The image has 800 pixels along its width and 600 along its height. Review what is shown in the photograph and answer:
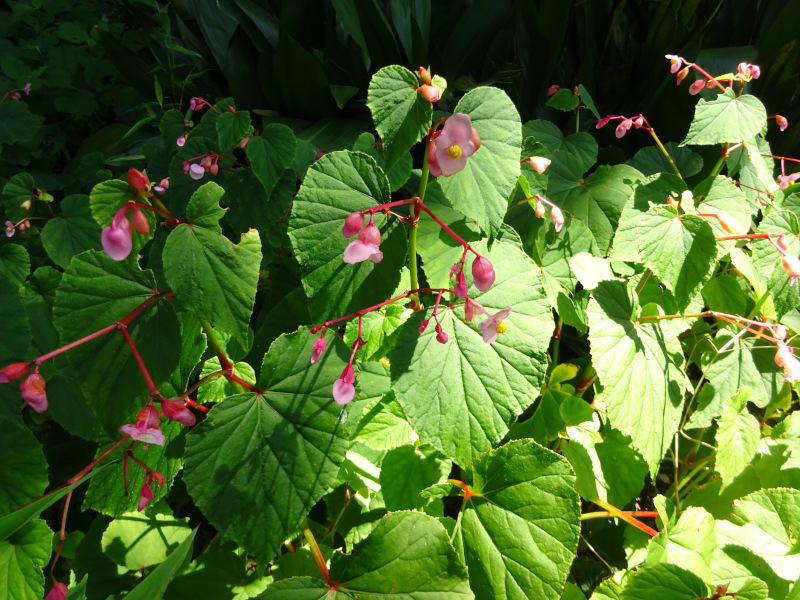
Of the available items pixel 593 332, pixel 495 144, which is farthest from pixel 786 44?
pixel 495 144

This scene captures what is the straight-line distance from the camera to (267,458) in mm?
613

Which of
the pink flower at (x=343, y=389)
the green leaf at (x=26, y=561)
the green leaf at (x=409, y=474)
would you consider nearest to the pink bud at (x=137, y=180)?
the pink flower at (x=343, y=389)

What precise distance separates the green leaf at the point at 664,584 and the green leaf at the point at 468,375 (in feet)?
1.05

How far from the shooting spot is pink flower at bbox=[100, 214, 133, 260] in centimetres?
53

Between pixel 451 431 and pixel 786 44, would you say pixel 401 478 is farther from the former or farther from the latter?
pixel 786 44

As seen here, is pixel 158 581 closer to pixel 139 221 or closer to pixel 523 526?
pixel 139 221

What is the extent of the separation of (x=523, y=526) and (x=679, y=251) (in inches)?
20.9

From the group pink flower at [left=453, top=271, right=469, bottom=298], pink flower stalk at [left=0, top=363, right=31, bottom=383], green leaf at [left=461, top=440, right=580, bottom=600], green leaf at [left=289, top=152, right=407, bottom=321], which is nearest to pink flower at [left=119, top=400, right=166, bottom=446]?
pink flower stalk at [left=0, top=363, right=31, bottom=383]

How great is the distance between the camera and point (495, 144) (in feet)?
2.27

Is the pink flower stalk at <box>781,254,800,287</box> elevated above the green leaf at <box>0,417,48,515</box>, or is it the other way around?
the pink flower stalk at <box>781,254,800,287</box>

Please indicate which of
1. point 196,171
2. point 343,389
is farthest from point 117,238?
point 196,171

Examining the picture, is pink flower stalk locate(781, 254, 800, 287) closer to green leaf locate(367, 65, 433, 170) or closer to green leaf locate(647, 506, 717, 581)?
green leaf locate(647, 506, 717, 581)

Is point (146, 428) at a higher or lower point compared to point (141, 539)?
higher

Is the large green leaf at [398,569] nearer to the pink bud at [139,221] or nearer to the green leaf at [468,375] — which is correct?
the green leaf at [468,375]
